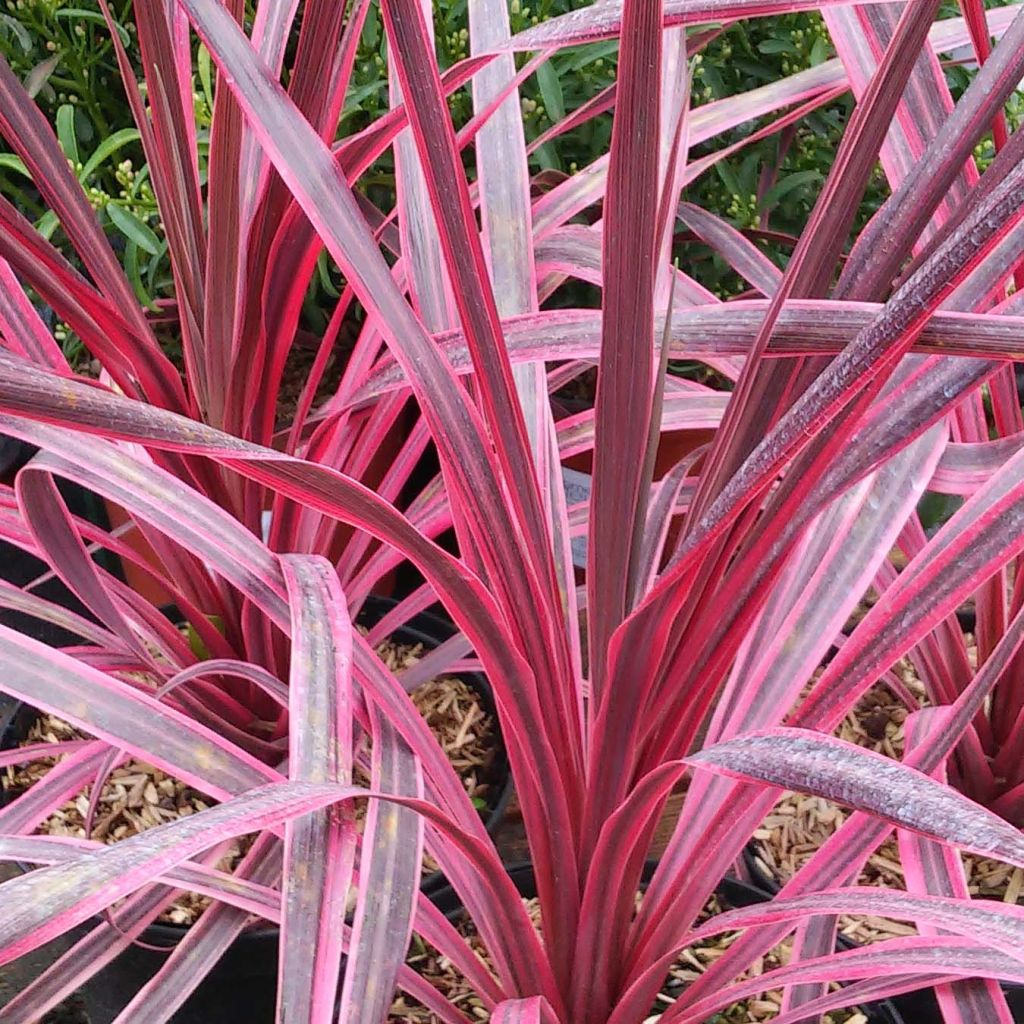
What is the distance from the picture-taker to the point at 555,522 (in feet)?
1.87

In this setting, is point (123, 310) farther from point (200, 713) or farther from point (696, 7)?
point (696, 7)

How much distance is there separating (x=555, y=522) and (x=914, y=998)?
1.27 ft

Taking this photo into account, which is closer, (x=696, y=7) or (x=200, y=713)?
(x=696, y=7)

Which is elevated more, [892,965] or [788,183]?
[788,183]

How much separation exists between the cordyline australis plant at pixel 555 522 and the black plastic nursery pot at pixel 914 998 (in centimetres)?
11

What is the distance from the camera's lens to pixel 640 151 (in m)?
0.39

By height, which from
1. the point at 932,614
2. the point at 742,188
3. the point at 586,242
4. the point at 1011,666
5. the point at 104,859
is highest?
the point at 742,188

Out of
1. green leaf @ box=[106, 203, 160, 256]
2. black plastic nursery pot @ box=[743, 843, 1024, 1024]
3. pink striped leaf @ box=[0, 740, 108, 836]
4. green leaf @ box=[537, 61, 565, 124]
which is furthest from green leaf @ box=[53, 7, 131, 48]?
black plastic nursery pot @ box=[743, 843, 1024, 1024]

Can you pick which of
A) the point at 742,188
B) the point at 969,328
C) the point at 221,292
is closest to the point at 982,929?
the point at 969,328

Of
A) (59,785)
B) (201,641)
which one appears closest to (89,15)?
(201,641)

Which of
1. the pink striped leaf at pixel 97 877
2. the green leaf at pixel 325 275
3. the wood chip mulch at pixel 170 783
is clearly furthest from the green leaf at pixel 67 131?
the pink striped leaf at pixel 97 877

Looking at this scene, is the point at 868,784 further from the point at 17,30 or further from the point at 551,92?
the point at 17,30

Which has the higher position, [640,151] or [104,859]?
[640,151]

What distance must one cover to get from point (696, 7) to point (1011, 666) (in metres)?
0.44
